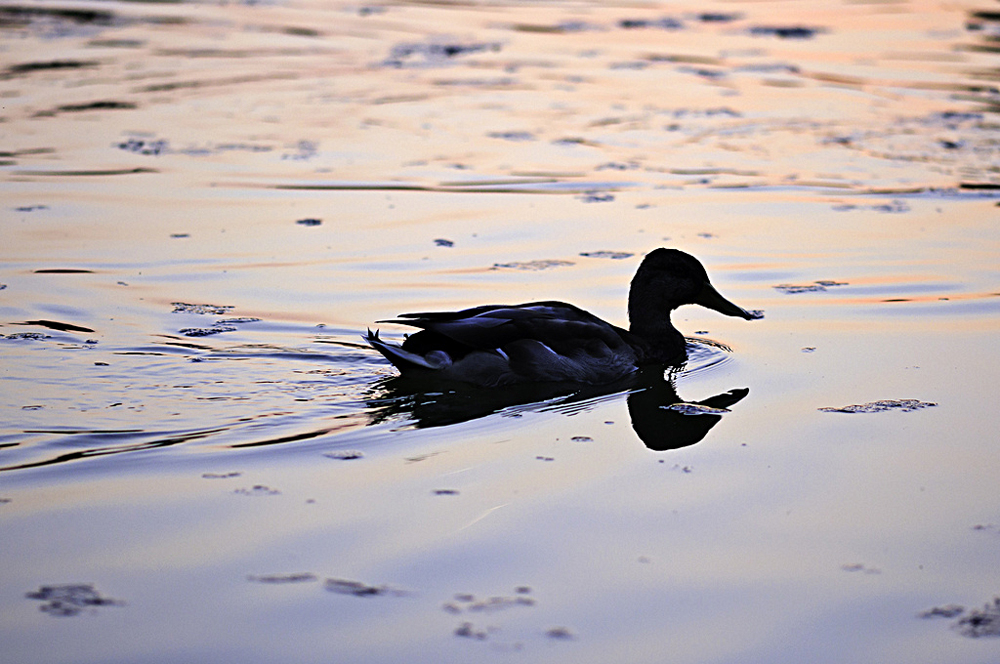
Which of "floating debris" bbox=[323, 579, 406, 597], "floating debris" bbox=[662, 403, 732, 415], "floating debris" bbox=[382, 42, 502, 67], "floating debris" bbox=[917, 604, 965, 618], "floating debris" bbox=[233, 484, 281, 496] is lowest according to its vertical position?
"floating debris" bbox=[662, 403, 732, 415]

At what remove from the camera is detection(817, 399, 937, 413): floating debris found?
6.63 m

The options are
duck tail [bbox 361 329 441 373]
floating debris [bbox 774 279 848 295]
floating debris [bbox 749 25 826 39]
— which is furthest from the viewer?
floating debris [bbox 749 25 826 39]

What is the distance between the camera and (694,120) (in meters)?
14.0

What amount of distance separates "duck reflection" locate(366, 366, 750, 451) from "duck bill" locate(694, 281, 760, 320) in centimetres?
76

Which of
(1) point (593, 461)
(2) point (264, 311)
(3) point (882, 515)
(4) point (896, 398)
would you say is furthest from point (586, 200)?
(3) point (882, 515)

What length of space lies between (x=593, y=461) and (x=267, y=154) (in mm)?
7201

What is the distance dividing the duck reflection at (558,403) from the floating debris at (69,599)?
2.22m

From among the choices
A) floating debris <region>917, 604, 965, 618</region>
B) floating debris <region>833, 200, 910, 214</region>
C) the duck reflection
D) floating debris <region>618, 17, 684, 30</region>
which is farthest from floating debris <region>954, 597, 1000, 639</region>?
floating debris <region>618, 17, 684, 30</region>

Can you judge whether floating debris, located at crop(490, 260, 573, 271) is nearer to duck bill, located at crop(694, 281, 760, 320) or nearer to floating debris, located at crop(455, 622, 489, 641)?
duck bill, located at crop(694, 281, 760, 320)

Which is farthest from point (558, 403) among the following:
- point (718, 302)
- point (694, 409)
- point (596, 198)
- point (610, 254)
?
point (596, 198)

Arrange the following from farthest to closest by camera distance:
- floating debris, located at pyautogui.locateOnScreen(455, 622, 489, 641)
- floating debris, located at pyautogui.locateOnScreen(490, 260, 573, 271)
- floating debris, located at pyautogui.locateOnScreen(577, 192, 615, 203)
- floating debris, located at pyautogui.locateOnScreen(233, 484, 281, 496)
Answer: floating debris, located at pyautogui.locateOnScreen(577, 192, 615, 203) < floating debris, located at pyautogui.locateOnScreen(490, 260, 573, 271) < floating debris, located at pyautogui.locateOnScreen(233, 484, 281, 496) < floating debris, located at pyautogui.locateOnScreen(455, 622, 489, 641)

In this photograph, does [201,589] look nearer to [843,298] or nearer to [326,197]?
[843,298]

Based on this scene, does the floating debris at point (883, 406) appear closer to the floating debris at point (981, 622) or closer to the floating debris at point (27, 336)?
the floating debris at point (981, 622)

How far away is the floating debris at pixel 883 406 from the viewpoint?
21.8ft
